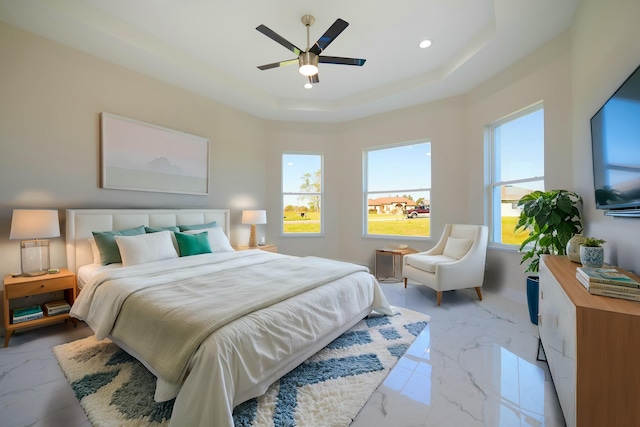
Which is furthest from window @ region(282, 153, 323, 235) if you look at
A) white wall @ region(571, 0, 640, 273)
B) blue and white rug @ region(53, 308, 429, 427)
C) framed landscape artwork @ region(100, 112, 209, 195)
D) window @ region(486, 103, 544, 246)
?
white wall @ region(571, 0, 640, 273)

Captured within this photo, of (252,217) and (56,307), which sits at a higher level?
(252,217)

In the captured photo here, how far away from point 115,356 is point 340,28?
3091mm

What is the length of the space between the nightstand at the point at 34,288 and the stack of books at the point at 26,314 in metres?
0.03

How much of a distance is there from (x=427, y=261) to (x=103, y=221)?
380cm

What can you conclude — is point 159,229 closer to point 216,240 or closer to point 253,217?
point 216,240

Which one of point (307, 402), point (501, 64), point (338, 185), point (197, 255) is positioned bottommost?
point (307, 402)

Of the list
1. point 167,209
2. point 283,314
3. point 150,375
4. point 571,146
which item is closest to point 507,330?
point 571,146

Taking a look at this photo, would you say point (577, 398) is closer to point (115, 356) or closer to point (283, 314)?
point (283, 314)

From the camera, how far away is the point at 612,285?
1.17 m

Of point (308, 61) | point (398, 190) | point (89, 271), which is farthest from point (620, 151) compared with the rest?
point (89, 271)

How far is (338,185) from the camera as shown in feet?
17.2

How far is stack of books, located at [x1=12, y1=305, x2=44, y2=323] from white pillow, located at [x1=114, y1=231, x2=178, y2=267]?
75cm

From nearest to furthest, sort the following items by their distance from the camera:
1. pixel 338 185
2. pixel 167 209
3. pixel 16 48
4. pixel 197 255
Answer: pixel 16 48 → pixel 197 255 → pixel 167 209 → pixel 338 185

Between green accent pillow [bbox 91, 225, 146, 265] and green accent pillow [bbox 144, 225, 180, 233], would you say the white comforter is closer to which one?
green accent pillow [bbox 91, 225, 146, 265]
